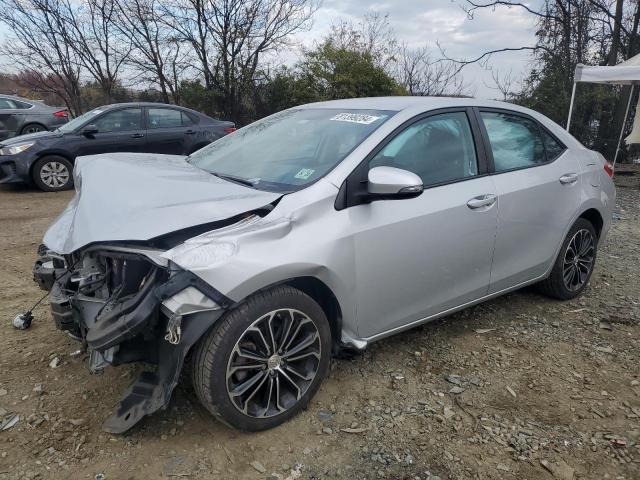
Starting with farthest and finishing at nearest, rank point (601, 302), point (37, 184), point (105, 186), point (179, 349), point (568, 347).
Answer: point (37, 184), point (601, 302), point (568, 347), point (105, 186), point (179, 349)

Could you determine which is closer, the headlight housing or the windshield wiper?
the windshield wiper

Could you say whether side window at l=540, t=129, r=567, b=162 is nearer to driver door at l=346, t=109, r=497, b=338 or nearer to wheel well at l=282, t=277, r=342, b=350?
driver door at l=346, t=109, r=497, b=338

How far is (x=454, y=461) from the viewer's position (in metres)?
2.32

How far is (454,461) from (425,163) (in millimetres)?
1643

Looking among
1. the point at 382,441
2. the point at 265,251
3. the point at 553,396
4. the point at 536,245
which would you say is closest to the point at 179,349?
the point at 265,251

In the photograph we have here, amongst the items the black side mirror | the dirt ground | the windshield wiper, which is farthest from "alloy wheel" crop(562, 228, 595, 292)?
the black side mirror

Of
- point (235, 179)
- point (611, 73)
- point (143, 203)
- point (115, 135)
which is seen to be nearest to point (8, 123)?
point (115, 135)

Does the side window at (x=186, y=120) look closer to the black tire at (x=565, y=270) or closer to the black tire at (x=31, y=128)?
the black tire at (x=31, y=128)

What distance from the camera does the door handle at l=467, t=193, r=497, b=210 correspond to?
300cm

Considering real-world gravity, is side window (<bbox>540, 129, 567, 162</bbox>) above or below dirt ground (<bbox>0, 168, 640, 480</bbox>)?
above

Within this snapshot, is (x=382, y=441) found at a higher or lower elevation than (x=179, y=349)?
lower

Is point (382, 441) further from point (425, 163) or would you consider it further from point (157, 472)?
point (425, 163)

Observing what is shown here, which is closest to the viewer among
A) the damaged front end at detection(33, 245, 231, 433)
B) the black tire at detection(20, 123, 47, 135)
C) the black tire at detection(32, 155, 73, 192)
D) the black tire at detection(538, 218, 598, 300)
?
the damaged front end at detection(33, 245, 231, 433)

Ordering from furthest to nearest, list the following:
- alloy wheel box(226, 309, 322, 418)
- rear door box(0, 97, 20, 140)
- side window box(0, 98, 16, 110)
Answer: side window box(0, 98, 16, 110), rear door box(0, 97, 20, 140), alloy wheel box(226, 309, 322, 418)
